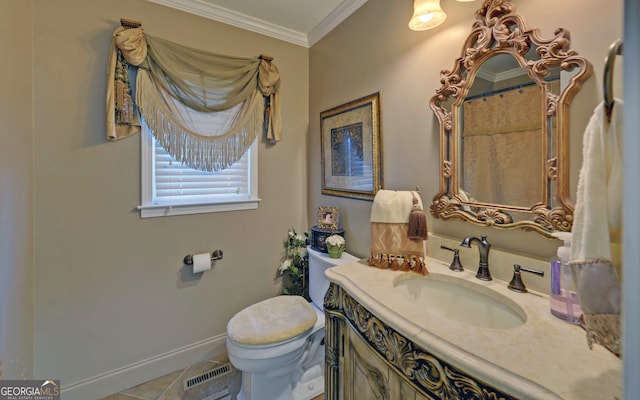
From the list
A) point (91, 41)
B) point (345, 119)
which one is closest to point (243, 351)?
point (345, 119)

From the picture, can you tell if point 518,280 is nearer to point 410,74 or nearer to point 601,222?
point 601,222

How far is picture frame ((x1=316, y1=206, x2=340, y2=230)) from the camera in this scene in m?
1.93

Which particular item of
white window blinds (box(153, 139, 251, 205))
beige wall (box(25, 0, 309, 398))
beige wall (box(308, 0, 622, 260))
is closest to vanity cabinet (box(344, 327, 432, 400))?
beige wall (box(308, 0, 622, 260))

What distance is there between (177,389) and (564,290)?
2.10m

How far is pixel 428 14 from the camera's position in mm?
1164

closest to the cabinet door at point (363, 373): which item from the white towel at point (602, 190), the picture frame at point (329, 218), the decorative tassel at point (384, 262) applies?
the decorative tassel at point (384, 262)

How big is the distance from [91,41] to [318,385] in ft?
8.13

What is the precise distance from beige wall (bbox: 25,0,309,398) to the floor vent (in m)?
0.22

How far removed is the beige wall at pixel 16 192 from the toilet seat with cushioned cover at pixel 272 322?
0.89 m

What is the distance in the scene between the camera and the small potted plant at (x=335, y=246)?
1.77 m

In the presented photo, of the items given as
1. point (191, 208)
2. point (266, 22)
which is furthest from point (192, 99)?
point (266, 22)

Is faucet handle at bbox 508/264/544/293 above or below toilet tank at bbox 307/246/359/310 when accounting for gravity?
above

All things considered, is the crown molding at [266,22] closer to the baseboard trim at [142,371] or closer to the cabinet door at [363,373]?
the cabinet door at [363,373]

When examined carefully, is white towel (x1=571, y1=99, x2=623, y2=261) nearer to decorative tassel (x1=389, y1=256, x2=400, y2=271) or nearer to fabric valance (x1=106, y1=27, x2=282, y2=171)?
decorative tassel (x1=389, y1=256, x2=400, y2=271)
